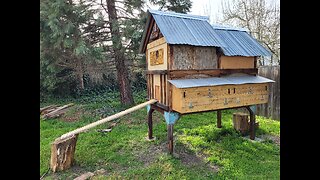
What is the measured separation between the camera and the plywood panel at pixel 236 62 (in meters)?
5.62

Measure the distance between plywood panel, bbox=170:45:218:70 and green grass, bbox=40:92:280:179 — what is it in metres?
2.12

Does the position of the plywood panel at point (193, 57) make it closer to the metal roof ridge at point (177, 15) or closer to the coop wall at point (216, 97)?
the coop wall at point (216, 97)

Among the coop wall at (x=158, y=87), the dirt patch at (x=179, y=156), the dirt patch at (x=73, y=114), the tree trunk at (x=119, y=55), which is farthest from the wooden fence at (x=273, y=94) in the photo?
the dirt patch at (x=73, y=114)

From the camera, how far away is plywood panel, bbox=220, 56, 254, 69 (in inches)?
221

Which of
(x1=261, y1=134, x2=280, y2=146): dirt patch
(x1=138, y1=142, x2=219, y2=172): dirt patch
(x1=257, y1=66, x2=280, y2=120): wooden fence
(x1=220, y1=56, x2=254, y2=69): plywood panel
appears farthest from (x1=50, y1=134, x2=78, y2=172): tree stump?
(x1=257, y1=66, x2=280, y2=120): wooden fence

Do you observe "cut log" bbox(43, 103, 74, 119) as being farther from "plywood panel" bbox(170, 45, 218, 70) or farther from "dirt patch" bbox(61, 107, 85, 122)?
"plywood panel" bbox(170, 45, 218, 70)

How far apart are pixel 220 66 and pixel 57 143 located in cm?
408

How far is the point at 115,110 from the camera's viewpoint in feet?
32.4

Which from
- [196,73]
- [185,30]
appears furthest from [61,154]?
[185,30]

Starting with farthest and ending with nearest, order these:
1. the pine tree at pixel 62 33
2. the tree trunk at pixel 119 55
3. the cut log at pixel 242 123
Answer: the tree trunk at pixel 119 55 → the pine tree at pixel 62 33 → the cut log at pixel 242 123
